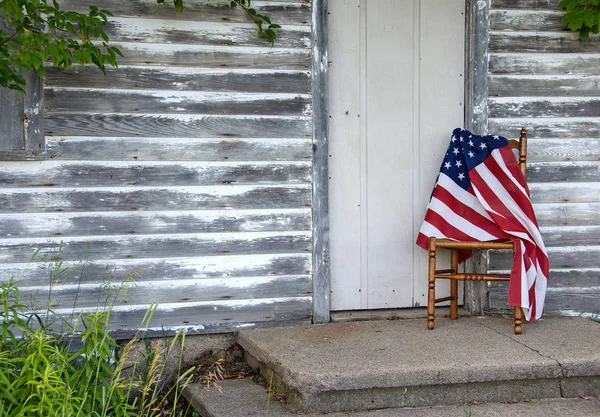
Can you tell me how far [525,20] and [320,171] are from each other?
1.70 meters

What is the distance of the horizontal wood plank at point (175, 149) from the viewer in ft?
14.4

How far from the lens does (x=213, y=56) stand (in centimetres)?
458

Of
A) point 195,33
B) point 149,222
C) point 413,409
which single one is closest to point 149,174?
point 149,222

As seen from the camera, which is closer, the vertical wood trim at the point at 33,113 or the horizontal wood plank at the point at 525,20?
the vertical wood trim at the point at 33,113

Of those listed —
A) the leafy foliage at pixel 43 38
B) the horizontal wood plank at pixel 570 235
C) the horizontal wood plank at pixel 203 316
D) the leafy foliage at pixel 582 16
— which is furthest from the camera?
the horizontal wood plank at pixel 570 235

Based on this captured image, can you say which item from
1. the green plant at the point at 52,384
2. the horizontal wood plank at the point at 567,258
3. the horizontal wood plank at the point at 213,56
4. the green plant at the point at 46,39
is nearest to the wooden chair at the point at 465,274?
the horizontal wood plank at the point at 567,258

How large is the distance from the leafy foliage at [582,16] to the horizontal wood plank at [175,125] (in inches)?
72.4

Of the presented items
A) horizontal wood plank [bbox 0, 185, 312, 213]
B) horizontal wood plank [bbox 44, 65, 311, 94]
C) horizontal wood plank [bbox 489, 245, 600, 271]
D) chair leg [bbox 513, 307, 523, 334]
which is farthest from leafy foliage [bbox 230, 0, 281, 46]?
chair leg [bbox 513, 307, 523, 334]

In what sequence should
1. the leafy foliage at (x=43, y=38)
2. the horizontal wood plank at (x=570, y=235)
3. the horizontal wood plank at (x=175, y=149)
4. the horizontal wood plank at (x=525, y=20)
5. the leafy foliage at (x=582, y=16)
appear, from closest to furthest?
the leafy foliage at (x=43, y=38) < the horizontal wood plank at (x=175, y=149) < the leafy foliage at (x=582, y=16) < the horizontal wood plank at (x=525, y=20) < the horizontal wood plank at (x=570, y=235)

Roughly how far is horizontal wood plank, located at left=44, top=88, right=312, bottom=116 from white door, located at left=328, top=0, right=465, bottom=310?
393 mm

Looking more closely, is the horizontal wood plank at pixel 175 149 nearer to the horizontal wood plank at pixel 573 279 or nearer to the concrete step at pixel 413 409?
the concrete step at pixel 413 409

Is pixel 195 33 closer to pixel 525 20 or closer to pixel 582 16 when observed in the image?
pixel 525 20

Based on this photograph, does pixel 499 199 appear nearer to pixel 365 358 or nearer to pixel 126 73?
pixel 365 358

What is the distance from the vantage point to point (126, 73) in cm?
446
